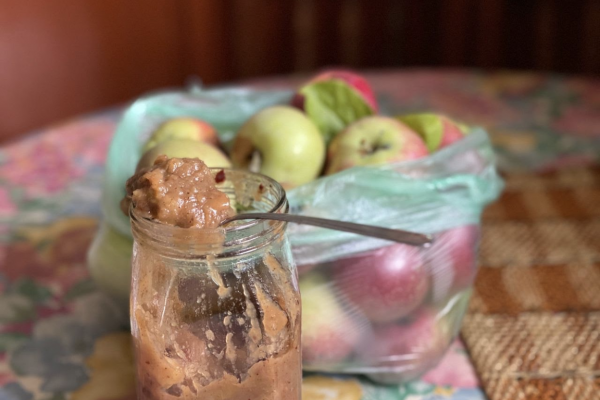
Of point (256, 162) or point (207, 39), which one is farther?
point (207, 39)

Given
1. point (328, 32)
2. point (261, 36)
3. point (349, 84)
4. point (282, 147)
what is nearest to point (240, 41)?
point (261, 36)

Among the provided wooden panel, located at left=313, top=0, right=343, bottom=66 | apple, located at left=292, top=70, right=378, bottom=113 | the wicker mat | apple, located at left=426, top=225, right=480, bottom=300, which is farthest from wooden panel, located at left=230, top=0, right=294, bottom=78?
apple, located at left=426, top=225, right=480, bottom=300

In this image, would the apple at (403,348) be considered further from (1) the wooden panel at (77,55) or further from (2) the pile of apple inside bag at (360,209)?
(1) the wooden panel at (77,55)

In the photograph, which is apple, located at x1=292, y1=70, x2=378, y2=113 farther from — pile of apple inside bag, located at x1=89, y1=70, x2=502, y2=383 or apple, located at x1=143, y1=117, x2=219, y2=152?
apple, located at x1=143, y1=117, x2=219, y2=152

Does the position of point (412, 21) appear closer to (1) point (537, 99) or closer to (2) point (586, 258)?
(1) point (537, 99)

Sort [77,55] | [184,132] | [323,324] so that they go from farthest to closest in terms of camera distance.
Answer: [77,55] < [184,132] < [323,324]

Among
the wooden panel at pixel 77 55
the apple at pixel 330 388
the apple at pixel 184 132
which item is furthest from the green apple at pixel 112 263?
the wooden panel at pixel 77 55

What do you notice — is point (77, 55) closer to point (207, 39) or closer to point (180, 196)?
point (207, 39)
